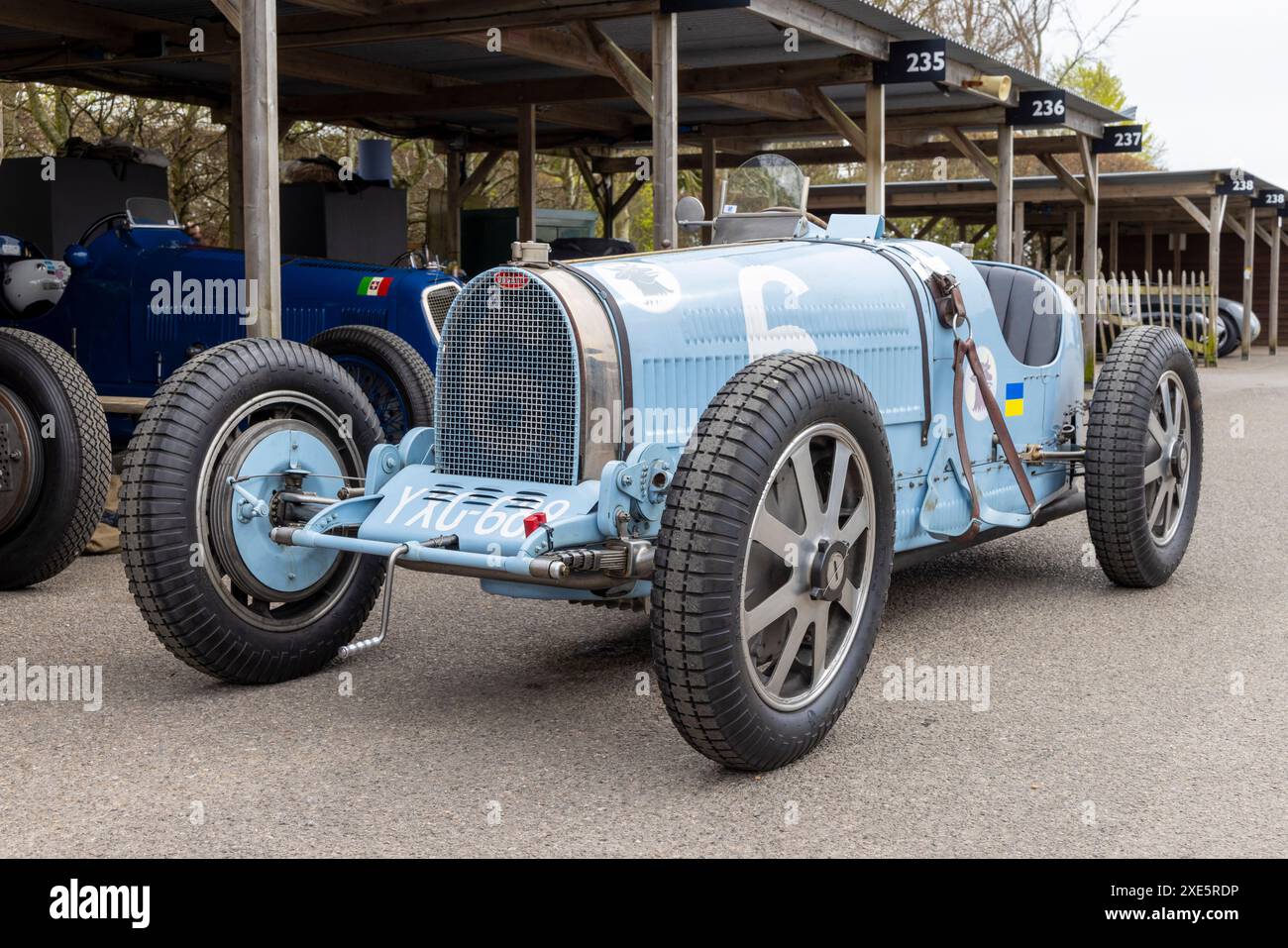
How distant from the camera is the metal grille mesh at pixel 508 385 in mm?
4043

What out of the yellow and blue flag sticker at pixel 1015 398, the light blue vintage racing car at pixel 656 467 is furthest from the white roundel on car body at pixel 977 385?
the yellow and blue flag sticker at pixel 1015 398

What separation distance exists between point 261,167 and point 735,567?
3.62 meters

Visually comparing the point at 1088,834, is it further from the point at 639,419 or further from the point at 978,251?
the point at 978,251

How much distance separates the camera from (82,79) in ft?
42.3

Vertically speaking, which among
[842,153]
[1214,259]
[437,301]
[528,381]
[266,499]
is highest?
[842,153]

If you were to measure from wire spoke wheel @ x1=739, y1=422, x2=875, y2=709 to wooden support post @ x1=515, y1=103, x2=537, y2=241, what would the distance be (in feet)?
33.9

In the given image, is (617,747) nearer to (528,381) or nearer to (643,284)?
(528,381)

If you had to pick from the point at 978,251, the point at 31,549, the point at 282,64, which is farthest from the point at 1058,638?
the point at 978,251

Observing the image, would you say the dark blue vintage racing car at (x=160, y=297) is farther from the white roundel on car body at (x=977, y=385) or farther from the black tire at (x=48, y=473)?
the white roundel on car body at (x=977, y=385)

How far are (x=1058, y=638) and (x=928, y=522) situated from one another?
2.05 ft

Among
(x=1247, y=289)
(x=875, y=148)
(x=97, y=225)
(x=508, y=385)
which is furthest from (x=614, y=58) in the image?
(x=1247, y=289)

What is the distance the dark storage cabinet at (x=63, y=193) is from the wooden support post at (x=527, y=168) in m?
4.26

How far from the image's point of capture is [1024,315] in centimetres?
610
